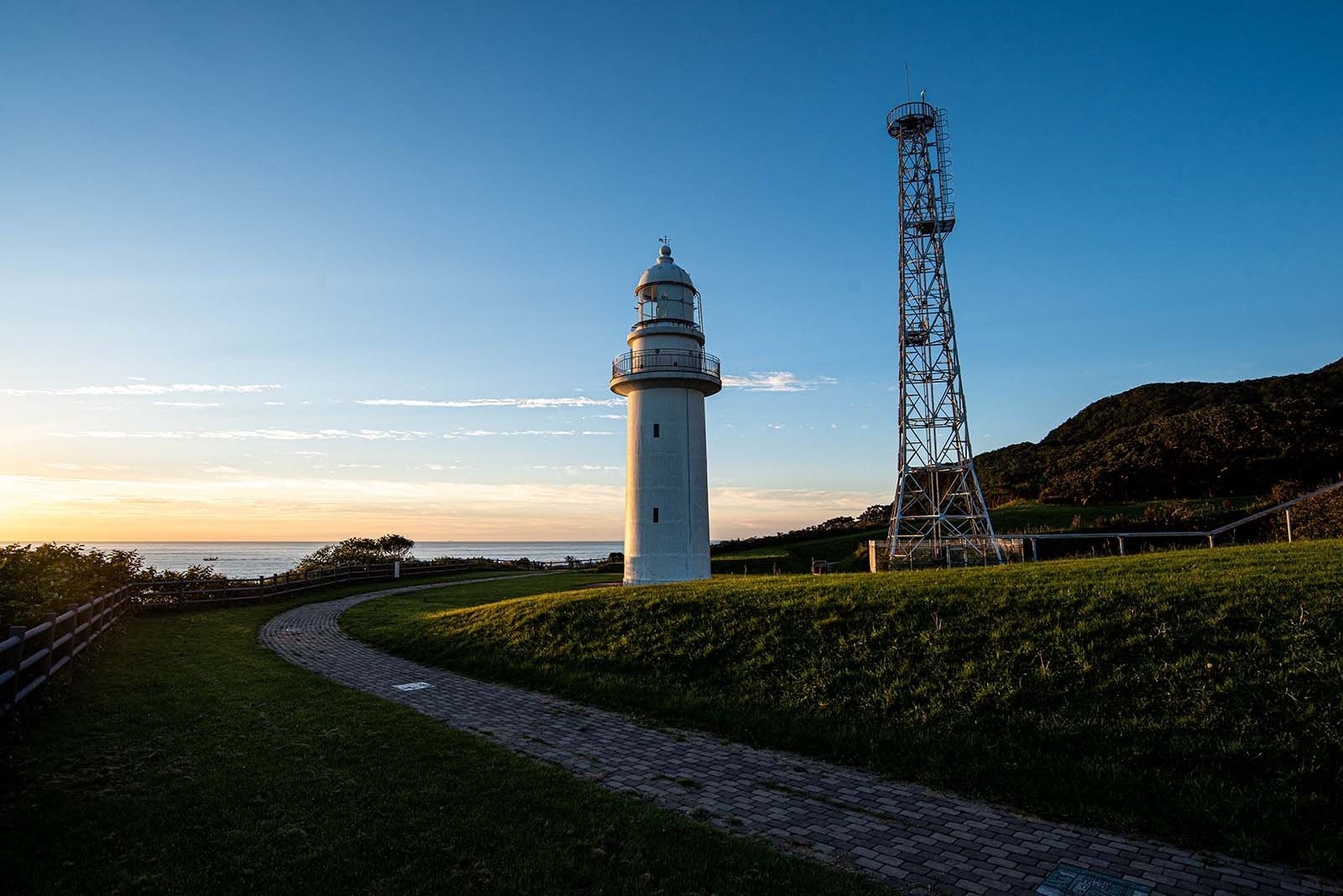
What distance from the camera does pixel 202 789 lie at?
6.56 metres

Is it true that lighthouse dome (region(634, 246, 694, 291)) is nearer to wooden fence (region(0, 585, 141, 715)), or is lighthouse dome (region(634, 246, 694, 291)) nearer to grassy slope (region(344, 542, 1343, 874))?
grassy slope (region(344, 542, 1343, 874))

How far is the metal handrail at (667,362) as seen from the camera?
22750 mm

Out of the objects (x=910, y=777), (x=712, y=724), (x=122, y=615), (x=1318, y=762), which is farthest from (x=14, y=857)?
(x=122, y=615)

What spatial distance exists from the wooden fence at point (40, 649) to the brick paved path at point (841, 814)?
174 inches

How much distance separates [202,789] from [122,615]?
580 inches

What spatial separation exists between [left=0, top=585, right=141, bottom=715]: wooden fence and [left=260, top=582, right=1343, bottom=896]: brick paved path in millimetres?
4424

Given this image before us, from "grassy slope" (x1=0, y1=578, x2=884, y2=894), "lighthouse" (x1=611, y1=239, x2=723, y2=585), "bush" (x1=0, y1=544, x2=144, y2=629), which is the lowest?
"grassy slope" (x1=0, y1=578, x2=884, y2=894)

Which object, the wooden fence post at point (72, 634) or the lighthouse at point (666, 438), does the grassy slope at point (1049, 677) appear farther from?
the lighthouse at point (666, 438)

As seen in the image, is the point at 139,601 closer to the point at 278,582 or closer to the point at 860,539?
the point at 278,582

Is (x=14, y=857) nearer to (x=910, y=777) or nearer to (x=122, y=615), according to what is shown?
(x=910, y=777)

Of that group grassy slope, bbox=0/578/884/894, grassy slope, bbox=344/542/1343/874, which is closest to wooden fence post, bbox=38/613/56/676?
grassy slope, bbox=0/578/884/894

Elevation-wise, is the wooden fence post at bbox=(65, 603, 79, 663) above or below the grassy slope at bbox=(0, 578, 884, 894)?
above

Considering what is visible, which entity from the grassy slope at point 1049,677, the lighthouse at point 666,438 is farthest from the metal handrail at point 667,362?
the grassy slope at point 1049,677

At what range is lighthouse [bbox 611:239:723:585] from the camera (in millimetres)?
22672
